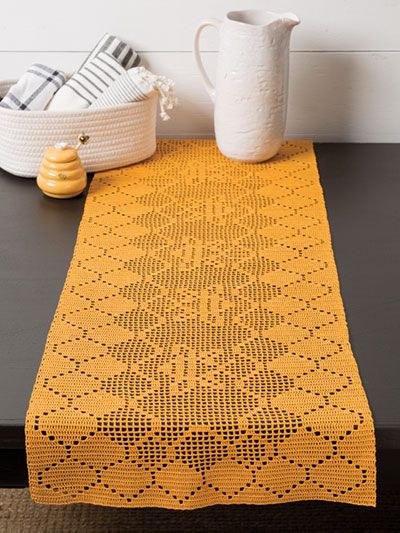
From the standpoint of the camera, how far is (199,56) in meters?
1.54

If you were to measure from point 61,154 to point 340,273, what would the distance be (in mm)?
483

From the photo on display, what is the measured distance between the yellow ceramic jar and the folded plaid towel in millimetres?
130

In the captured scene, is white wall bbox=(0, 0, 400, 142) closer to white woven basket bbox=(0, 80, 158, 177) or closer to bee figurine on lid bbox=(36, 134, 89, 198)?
white woven basket bbox=(0, 80, 158, 177)

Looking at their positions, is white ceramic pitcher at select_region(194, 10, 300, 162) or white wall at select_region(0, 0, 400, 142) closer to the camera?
white ceramic pitcher at select_region(194, 10, 300, 162)

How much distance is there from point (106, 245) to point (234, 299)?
0.78ft

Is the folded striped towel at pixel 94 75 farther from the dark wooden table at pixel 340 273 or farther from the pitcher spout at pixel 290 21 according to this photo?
the pitcher spout at pixel 290 21

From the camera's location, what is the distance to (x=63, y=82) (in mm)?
1543

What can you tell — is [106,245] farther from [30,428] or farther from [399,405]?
[399,405]

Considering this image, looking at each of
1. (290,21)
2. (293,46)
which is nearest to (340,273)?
(290,21)

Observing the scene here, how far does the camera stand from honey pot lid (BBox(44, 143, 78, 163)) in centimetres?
139

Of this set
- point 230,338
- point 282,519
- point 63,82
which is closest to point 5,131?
point 63,82

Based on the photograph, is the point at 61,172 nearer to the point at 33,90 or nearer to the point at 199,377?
the point at 33,90

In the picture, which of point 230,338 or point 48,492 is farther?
point 230,338

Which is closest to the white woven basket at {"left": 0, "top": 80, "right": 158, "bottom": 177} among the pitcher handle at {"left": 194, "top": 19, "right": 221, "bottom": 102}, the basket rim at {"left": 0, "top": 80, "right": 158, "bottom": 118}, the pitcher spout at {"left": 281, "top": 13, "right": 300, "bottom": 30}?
the basket rim at {"left": 0, "top": 80, "right": 158, "bottom": 118}
